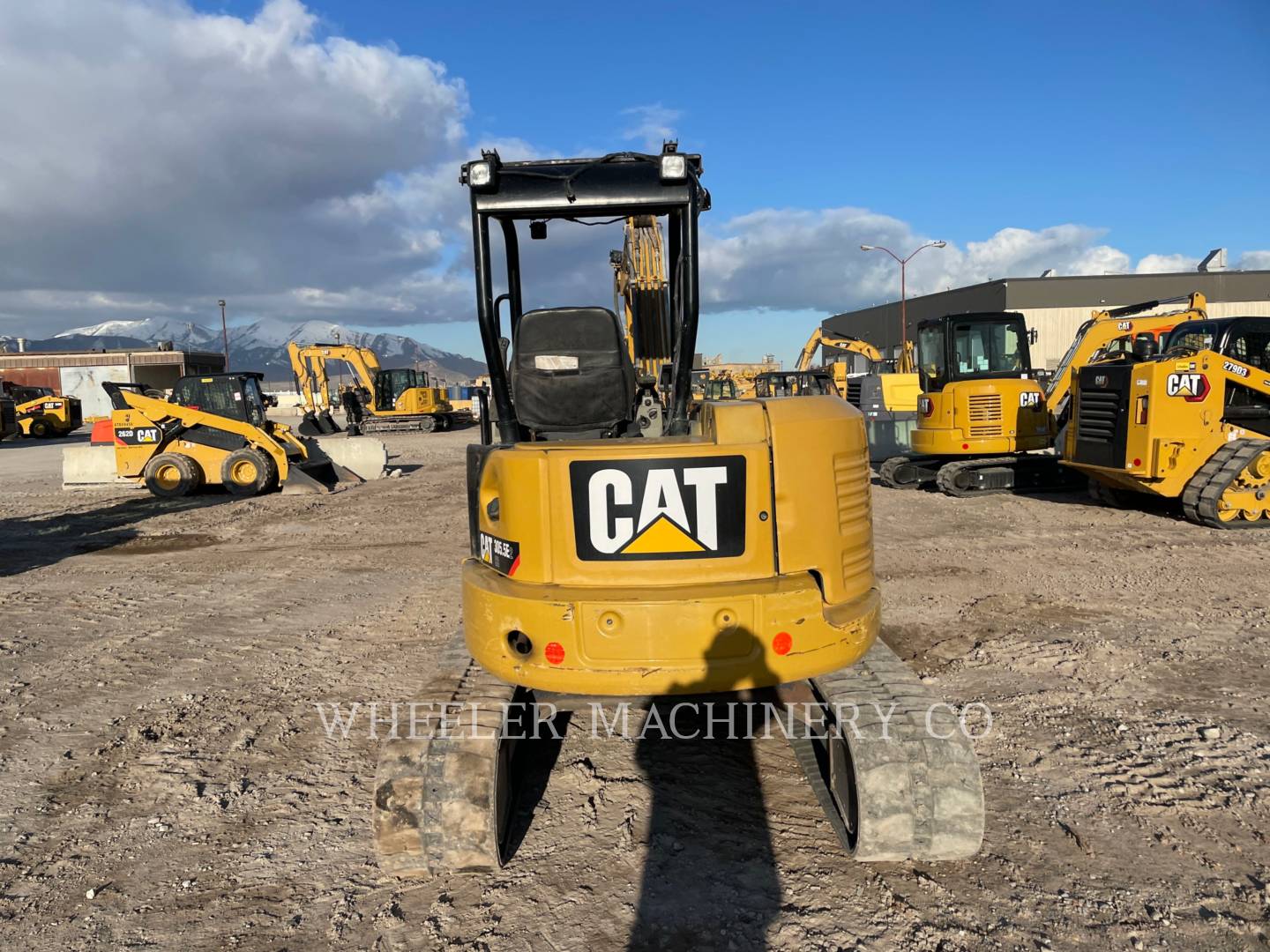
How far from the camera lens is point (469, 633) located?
3355 mm

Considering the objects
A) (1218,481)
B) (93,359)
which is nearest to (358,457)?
(1218,481)

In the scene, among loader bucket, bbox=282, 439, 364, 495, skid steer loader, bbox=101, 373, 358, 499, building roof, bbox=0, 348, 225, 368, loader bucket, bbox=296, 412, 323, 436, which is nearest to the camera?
skid steer loader, bbox=101, 373, 358, 499

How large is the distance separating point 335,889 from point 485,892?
58cm

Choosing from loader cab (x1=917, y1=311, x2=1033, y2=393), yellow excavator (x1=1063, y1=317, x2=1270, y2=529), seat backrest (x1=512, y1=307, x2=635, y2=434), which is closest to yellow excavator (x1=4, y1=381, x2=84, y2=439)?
loader cab (x1=917, y1=311, x2=1033, y2=393)

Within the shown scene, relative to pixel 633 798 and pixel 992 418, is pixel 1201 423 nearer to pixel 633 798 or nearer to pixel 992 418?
pixel 992 418

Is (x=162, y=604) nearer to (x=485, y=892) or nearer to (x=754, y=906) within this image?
(x=485, y=892)

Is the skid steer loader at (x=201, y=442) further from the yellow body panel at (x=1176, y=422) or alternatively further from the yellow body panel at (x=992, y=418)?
the yellow body panel at (x=1176, y=422)

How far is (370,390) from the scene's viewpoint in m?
30.5

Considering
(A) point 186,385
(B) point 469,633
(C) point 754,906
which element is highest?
(A) point 186,385

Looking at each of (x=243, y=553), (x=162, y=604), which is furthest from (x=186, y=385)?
(x=162, y=604)

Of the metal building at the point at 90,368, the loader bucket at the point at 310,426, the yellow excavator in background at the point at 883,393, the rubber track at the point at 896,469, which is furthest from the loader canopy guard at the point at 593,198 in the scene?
the metal building at the point at 90,368

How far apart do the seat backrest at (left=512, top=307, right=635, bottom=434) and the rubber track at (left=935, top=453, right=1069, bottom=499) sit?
9482 mm

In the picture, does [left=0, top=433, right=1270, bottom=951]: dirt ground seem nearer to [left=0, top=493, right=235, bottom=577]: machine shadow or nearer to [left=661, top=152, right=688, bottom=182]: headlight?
[left=0, top=493, right=235, bottom=577]: machine shadow

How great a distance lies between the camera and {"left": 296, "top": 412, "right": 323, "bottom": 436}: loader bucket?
67.3ft
